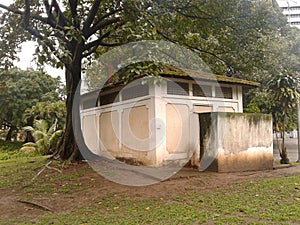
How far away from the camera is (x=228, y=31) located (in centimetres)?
973

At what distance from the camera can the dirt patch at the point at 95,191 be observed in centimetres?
614

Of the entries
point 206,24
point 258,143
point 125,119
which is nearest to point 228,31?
point 206,24

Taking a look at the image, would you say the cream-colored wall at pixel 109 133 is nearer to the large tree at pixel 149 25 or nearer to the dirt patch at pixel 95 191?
the large tree at pixel 149 25

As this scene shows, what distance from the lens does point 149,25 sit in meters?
8.00

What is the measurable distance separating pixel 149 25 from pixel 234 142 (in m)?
4.76

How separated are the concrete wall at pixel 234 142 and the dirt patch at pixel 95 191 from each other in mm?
601

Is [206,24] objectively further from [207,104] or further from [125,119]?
[125,119]

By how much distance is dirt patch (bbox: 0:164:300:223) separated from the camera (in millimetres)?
6145

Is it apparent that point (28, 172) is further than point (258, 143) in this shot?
No

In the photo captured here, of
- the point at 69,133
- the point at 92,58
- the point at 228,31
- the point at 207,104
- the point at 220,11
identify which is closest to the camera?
the point at 220,11

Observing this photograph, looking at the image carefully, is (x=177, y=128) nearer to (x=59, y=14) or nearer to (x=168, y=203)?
(x=168, y=203)

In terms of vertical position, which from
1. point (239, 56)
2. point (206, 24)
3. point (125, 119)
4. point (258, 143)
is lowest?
point (258, 143)

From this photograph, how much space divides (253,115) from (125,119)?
4.57m

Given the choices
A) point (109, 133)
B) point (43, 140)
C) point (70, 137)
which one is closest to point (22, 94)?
point (43, 140)
